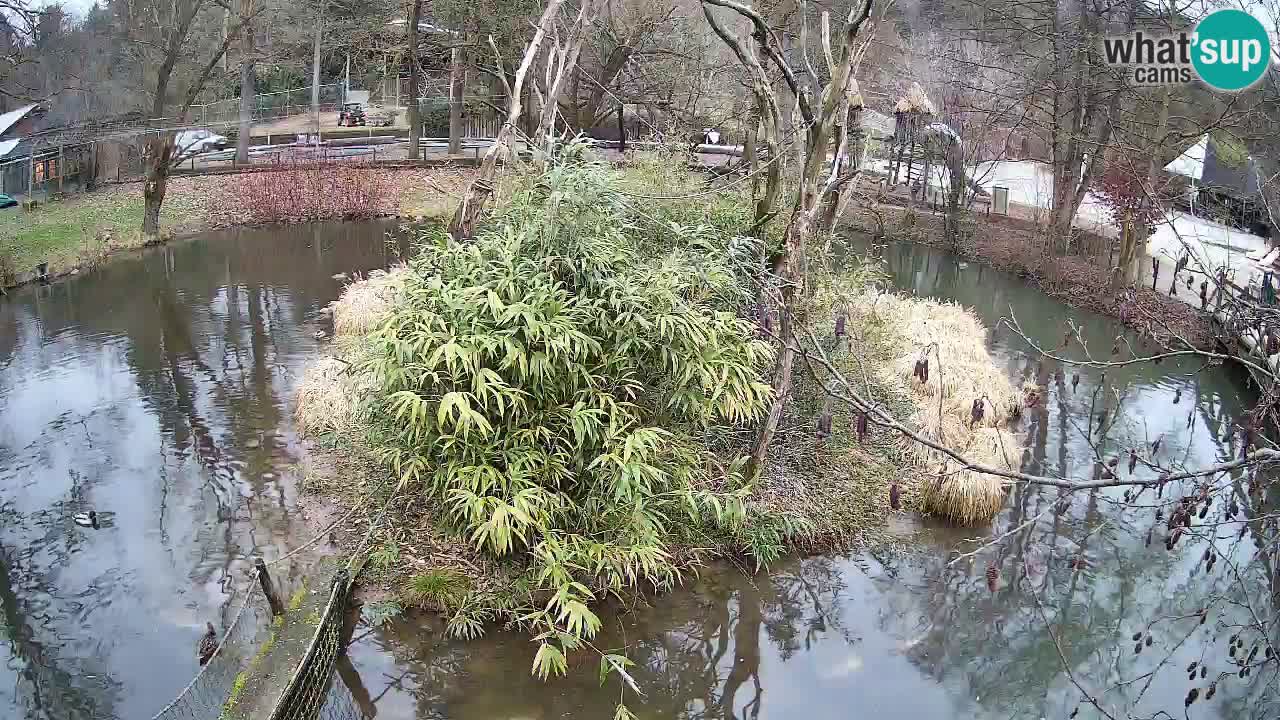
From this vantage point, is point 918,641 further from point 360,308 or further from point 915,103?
point 915,103

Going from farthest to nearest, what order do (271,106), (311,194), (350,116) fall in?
1. (350,116)
2. (271,106)
3. (311,194)

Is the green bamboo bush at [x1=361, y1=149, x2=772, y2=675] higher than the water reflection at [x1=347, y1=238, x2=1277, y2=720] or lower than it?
higher

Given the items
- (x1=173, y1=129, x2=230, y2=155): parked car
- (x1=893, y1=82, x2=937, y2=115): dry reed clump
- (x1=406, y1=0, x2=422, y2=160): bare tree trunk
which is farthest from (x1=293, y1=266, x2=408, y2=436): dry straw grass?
(x1=173, y1=129, x2=230, y2=155): parked car

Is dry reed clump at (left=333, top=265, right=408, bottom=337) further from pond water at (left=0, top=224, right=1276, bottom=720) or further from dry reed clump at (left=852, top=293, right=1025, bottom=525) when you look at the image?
dry reed clump at (left=852, top=293, right=1025, bottom=525)

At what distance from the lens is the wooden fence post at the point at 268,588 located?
5445mm

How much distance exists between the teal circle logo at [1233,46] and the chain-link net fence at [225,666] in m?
6.89

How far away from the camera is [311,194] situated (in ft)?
57.2

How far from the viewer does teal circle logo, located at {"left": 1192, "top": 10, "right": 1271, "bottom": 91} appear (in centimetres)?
697

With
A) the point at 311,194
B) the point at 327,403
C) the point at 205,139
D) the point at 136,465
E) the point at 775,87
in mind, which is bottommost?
the point at 136,465

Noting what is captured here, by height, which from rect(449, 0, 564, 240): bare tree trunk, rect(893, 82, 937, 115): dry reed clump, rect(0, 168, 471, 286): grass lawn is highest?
rect(893, 82, 937, 115): dry reed clump

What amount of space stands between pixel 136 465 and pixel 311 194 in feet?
33.8

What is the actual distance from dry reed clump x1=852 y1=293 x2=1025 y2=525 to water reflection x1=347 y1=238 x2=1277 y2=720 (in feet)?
0.92

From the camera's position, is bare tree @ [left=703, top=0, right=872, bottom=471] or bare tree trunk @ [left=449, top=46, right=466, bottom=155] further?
bare tree trunk @ [left=449, top=46, right=466, bottom=155]

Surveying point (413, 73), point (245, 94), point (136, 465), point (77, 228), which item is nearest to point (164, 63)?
point (77, 228)
